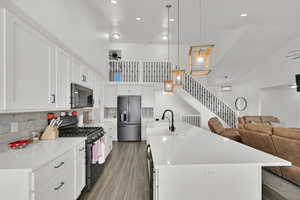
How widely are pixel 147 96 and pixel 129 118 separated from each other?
1.16 meters

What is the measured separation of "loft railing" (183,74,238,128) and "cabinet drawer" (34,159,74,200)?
538 cm

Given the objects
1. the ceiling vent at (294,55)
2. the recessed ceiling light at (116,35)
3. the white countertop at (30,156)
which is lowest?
the white countertop at (30,156)

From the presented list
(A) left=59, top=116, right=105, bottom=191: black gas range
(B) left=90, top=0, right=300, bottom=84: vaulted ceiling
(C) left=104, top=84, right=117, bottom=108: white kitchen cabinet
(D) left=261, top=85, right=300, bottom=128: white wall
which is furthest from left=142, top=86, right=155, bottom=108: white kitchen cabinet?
(D) left=261, top=85, right=300, bottom=128: white wall

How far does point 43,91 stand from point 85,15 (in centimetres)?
226

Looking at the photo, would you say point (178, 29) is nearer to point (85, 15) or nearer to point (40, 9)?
point (85, 15)

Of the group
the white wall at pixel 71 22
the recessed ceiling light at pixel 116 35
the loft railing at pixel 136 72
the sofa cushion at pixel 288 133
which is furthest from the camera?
the loft railing at pixel 136 72

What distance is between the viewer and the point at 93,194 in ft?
8.36

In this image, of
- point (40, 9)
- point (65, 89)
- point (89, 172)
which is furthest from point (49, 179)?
point (40, 9)

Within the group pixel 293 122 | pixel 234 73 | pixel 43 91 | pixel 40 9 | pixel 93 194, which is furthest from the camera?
pixel 234 73

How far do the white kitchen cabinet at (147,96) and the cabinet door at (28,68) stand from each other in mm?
4236

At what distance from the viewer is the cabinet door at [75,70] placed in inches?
115

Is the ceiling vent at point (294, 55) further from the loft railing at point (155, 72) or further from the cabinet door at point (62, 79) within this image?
the cabinet door at point (62, 79)

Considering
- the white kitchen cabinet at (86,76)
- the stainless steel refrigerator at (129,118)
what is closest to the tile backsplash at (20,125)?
the white kitchen cabinet at (86,76)

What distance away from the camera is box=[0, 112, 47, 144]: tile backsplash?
6.14 ft
